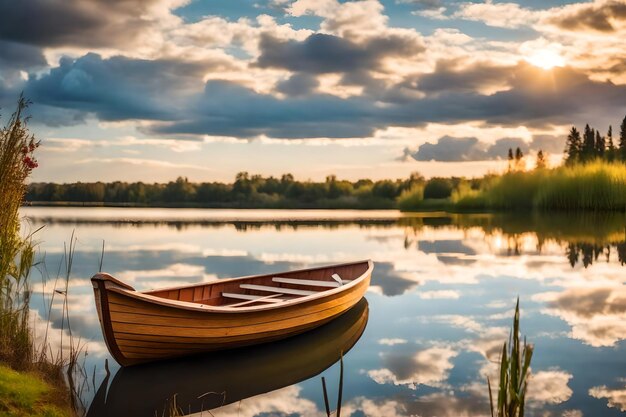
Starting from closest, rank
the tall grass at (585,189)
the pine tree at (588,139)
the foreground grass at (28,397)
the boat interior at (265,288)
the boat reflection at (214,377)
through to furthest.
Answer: the foreground grass at (28,397)
the boat reflection at (214,377)
the boat interior at (265,288)
the tall grass at (585,189)
the pine tree at (588,139)

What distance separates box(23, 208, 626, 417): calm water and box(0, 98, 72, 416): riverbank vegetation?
451mm

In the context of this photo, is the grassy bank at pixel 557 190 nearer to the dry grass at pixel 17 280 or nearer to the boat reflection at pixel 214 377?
the boat reflection at pixel 214 377

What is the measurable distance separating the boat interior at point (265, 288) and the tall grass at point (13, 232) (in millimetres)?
1659

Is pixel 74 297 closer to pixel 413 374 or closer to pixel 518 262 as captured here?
pixel 413 374

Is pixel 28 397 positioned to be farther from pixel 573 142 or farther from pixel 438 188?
pixel 573 142

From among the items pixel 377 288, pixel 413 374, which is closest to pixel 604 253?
pixel 377 288

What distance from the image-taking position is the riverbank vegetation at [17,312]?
596 cm

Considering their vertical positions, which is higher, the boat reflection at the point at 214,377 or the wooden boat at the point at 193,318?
the wooden boat at the point at 193,318

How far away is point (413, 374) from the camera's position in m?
7.35

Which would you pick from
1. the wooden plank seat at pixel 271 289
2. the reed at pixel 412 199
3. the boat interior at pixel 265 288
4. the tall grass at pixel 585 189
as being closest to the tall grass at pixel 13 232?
the boat interior at pixel 265 288

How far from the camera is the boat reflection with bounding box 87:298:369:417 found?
634 cm

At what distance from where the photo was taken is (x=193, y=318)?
7.26 meters

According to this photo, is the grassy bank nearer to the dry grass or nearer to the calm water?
the calm water

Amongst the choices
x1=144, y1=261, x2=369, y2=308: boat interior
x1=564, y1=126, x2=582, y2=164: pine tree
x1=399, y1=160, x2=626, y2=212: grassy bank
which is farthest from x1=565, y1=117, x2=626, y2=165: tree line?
x1=144, y1=261, x2=369, y2=308: boat interior
